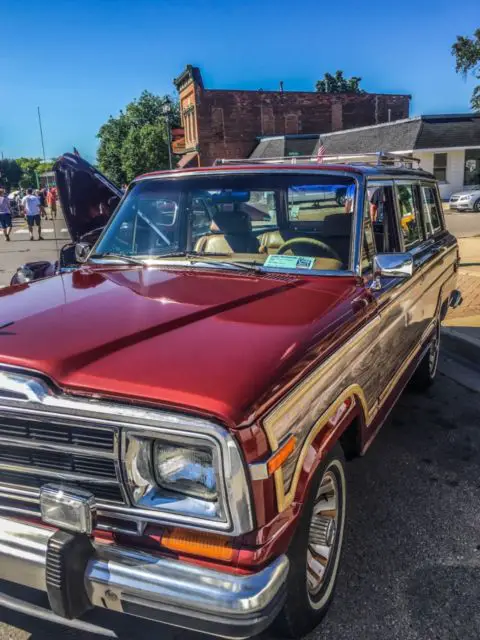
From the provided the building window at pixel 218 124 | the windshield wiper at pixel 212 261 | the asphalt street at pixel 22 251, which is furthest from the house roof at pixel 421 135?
the windshield wiper at pixel 212 261

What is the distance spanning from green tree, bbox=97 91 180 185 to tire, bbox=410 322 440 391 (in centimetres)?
3700

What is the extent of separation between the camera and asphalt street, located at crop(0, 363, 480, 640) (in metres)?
2.44

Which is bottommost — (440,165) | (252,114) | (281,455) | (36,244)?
(36,244)

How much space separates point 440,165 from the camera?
31297mm

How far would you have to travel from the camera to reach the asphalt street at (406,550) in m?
2.44

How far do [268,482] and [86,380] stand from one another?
2.24ft

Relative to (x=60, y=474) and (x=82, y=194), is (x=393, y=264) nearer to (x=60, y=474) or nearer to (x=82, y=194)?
(x=60, y=474)

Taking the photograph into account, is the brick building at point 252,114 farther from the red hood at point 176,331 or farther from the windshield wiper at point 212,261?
the red hood at point 176,331

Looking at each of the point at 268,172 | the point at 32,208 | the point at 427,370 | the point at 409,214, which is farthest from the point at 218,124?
the point at 268,172

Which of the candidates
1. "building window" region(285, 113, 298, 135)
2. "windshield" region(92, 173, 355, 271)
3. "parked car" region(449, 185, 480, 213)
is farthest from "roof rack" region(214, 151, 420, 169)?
"building window" region(285, 113, 298, 135)

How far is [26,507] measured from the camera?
206 cm

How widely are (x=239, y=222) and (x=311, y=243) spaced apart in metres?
0.52

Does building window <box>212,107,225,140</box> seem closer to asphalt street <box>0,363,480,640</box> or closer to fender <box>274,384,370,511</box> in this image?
asphalt street <box>0,363,480,640</box>

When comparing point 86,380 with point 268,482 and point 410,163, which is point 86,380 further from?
point 410,163
